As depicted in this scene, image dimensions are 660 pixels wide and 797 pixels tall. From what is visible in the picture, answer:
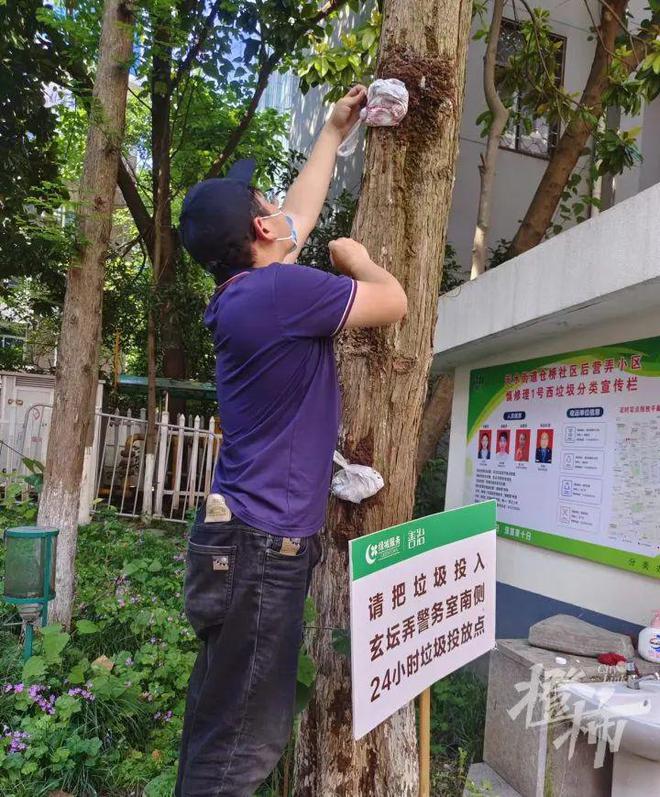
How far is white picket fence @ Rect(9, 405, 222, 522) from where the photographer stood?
8.32 m

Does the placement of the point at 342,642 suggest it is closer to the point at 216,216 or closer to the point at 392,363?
the point at 392,363

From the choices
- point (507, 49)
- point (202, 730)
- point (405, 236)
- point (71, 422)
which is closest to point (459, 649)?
point (202, 730)

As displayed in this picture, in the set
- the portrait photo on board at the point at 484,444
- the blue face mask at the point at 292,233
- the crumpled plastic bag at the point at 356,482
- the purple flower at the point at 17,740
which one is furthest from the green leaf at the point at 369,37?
the purple flower at the point at 17,740

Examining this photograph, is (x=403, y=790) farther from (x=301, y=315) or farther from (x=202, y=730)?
(x=301, y=315)

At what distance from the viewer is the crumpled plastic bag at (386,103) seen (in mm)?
1990

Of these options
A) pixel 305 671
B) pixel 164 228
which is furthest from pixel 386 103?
pixel 164 228

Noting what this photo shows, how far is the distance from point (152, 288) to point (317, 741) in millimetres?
7785

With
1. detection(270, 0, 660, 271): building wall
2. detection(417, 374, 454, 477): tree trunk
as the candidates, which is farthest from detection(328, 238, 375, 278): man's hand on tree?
detection(270, 0, 660, 271): building wall

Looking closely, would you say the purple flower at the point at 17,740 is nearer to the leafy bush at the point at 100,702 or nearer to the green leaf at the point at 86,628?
the leafy bush at the point at 100,702

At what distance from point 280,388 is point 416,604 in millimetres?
721

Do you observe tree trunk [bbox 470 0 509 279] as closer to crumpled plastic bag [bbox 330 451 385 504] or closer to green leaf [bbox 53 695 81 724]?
crumpled plastic bag [bbox 330 451 385 504]

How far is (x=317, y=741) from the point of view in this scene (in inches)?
79.5

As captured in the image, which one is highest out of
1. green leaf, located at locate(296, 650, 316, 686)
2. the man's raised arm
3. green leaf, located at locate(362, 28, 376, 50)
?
green leaf, located at locate(362, 28, 376, 50)

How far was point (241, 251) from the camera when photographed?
178cm
